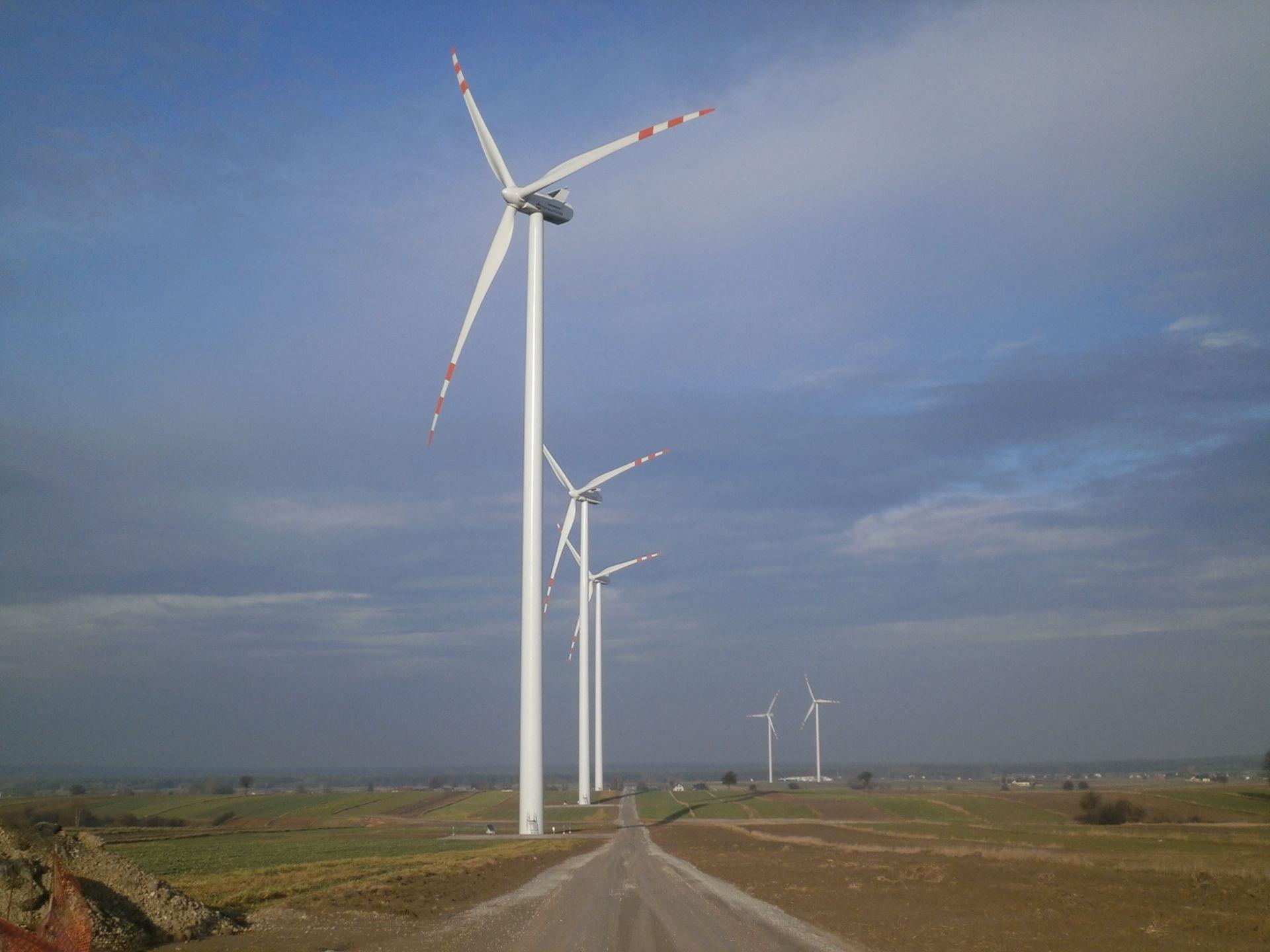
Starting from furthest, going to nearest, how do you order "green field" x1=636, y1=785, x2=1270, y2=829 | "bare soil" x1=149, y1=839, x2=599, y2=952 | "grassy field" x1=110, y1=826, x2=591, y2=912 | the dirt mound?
"green field" x1=636, y1=785, x2=1270, y2=829
"grassy field" x1=110, y1=826, x2=591, y2=912
"bare soil" x1=149, y1=839, x2=599, y2=952
the dirt mound

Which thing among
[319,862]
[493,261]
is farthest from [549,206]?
[319,862]

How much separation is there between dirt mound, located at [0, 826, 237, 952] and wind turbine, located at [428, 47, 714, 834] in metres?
26.5

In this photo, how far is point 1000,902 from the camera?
28.4m

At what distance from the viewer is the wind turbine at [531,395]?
161ft

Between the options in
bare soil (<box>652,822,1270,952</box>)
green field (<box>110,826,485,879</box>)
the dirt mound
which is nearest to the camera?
the dirt mound

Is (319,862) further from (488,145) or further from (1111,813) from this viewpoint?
(1111,813)

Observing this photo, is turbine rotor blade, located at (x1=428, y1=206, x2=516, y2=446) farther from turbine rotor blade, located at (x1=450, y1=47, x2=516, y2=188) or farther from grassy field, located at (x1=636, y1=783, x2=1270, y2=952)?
grassy field, located at (x1=636, y1=783, x2=1270, y2=952)

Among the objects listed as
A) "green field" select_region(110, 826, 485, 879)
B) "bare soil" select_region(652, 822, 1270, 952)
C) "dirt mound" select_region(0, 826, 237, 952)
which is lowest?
"green field" select_region(110, 826, 485, 879)

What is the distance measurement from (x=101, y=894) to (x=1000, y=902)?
2342cm

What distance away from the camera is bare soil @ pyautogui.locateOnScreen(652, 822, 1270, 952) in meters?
21.4

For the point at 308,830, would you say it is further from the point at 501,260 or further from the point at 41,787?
the point at 41,787

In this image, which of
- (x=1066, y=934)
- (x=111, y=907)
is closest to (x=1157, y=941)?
(x=1066, y=934)

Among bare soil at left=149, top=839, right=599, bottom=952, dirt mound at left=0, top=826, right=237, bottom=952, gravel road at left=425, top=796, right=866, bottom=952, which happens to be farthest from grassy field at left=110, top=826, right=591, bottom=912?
dirt mound at left=0, top=826, right=237, bottom=952

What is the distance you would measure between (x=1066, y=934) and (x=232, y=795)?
151 metres
